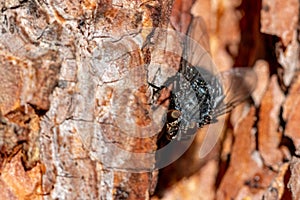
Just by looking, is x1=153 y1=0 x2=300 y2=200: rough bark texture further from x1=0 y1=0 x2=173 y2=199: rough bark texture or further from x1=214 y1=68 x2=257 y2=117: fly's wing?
x1=0 y1=0 x2=173 y2=199: rough bark texture

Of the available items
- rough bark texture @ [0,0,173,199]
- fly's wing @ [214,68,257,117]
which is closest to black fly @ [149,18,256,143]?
fly's wing @ [214,68,257,117]

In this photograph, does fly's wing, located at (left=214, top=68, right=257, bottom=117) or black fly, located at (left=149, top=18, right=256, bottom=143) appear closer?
black fly, located at (left=149, top=18, right=256, bottom=143)

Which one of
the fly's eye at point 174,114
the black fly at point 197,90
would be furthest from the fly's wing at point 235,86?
the fly's eye at point 174,114

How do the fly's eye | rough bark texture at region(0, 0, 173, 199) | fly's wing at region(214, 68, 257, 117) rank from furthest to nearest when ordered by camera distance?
fly's wing at region(214, 68, 257, 117)
the fly's eye
rough bark texture at region(0, 0, 173, 199)

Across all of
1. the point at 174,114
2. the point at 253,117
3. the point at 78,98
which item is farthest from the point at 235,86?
the point at 78,98

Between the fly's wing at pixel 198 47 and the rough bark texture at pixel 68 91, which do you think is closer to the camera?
the rough bark texture at pixel 68 91

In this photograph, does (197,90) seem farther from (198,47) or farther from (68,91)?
(68,91)

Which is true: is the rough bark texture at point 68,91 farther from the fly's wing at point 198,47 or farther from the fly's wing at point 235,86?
the fly's wing at point 235,86
